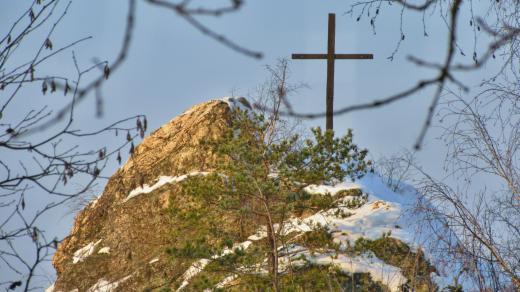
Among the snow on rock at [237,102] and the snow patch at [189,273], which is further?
the snow on rock at [237,102]

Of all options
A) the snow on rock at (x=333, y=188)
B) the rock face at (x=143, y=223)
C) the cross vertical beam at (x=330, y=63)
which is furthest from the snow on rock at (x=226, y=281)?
the cross vertical beam at (x=330, y=63)

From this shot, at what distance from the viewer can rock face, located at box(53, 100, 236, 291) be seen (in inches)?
462

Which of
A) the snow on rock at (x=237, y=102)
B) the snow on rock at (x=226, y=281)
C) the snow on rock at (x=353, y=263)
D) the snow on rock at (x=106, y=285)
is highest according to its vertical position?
the snow on rock at (x=237, y=102)

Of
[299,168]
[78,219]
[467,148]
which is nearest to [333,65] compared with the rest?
[299,168]

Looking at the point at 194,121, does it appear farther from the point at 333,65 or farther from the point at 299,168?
the point at 299,168

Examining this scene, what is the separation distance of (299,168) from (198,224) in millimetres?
1508

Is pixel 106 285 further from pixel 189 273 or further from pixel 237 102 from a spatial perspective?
pixel 237 102

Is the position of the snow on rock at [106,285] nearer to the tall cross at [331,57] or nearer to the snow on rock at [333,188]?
the snow on rock at [333,188]

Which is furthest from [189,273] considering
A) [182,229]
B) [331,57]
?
[331,57]

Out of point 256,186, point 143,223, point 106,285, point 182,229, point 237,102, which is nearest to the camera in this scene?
point 256,186

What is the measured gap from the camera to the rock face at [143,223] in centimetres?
1174

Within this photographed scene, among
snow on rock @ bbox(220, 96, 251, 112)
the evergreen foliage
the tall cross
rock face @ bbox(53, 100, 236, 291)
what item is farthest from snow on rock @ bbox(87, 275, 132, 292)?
the tall cross

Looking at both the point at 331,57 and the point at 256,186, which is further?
the point at 331,57

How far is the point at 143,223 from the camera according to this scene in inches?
479
